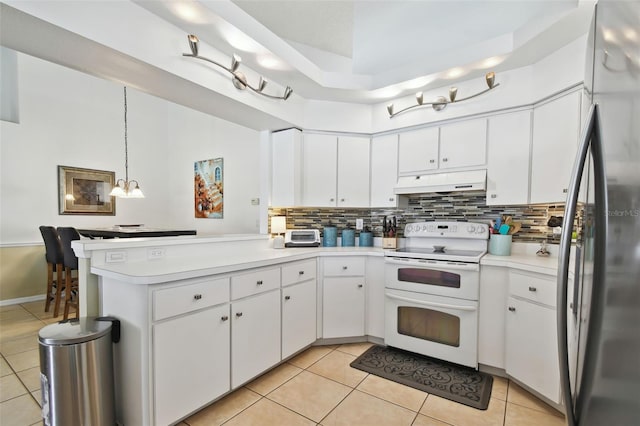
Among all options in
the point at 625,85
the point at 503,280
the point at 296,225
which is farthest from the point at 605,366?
the point at 296,225

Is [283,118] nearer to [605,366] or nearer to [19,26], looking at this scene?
[19,26]

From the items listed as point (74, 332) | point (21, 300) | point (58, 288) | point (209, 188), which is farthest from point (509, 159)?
point (21, 300)

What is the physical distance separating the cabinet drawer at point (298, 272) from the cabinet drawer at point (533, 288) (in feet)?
5.18

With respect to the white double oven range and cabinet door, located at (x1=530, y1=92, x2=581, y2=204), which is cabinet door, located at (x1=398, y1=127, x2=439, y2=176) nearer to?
the white double oven range

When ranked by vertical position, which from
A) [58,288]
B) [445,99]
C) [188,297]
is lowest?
[58,288]

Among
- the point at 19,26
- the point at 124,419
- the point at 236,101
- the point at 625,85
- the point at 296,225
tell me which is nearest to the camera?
the point at 625,85

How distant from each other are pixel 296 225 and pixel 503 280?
211cm

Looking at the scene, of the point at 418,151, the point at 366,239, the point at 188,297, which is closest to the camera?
the point at 188,297

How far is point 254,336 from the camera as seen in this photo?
7.02 ft

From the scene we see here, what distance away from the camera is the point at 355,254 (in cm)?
285

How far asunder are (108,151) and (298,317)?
4726 millimetres

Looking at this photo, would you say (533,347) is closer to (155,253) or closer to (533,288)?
(533,288)

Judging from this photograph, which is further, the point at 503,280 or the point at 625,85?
the point at 503,280

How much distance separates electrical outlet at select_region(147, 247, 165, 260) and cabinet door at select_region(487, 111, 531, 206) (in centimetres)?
273
